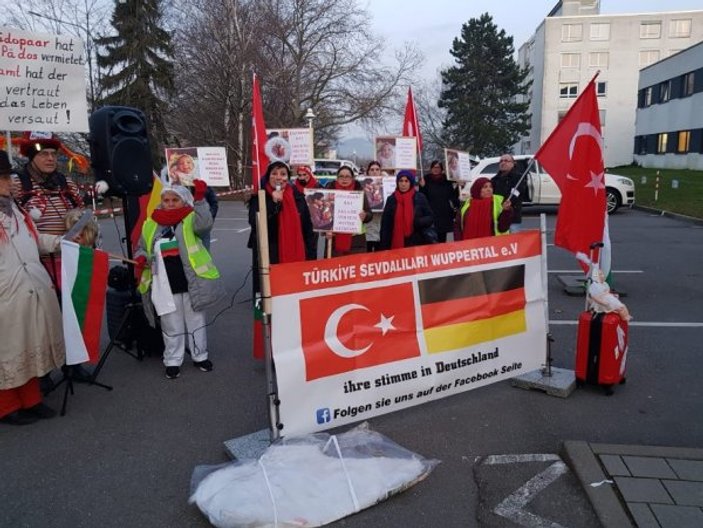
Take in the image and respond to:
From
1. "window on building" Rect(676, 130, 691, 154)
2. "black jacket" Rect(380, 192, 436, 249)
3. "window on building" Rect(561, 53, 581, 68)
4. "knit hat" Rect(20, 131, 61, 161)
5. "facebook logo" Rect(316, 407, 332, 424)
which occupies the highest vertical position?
"window on building" Rect(561, 53, 581, 68)

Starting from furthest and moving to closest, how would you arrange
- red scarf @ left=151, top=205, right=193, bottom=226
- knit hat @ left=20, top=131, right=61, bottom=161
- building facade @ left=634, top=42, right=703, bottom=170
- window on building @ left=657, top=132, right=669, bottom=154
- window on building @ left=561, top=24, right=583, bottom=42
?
1. window on building @ left=561, top=24, right=583, bottom=42
2. window on building @ left=657, top=132, right=669, bottom=154
3. building facade @ left=634, top=42, right=703, bottom=170
4. red scarf @ left=151, top=205, right=193, bottom=226
5. knit hat @ left=20, top=131, right=61, bottom=161

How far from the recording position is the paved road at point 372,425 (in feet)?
10.2

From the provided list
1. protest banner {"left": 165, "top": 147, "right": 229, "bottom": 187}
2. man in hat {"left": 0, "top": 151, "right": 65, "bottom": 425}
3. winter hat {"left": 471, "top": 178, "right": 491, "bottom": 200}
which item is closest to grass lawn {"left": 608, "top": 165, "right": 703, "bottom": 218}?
winter hat {"left": 471, "top": 178, "right": 491, "bottom": 200}

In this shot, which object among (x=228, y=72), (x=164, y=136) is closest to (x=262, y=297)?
(x=228, y=72)

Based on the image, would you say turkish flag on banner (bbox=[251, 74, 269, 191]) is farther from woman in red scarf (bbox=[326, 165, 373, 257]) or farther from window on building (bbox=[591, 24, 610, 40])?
window on building (bbox=[591, 24, 610, 40])

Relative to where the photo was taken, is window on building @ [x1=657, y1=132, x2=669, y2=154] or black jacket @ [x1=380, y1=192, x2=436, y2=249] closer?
black jacket @ [x1=380, y1=192, x2=436, y2=249]

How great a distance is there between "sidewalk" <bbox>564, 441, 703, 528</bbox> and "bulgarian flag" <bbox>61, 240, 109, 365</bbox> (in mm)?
3387

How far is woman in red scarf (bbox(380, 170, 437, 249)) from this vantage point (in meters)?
6.48

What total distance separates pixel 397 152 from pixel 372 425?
4.23 meters

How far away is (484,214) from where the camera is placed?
6.77 m

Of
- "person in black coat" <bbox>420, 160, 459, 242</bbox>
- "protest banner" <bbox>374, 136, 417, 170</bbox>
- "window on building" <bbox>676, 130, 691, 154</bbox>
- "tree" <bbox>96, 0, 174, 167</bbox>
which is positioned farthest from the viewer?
"window on building" <bbox>676, 130, 691, 154</bbox>

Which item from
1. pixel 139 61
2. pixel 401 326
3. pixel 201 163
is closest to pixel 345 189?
pixel 201 163

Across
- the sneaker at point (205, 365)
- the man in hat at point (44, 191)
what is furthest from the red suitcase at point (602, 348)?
the man in hat at point (44, 191)

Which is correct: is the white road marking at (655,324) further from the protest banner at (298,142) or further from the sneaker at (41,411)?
the sneaker at (41,411)
